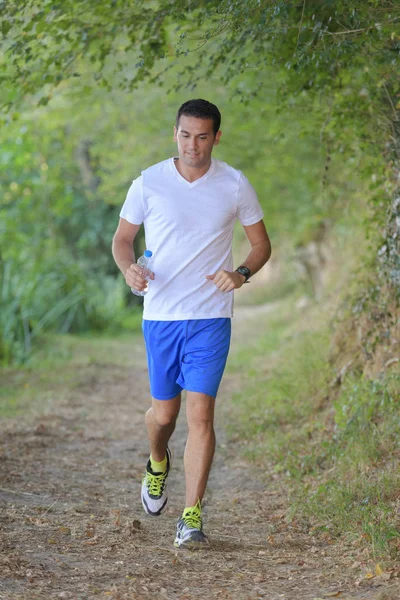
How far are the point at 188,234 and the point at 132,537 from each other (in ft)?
5.48

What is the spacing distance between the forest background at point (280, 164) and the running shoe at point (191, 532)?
2.58 ft

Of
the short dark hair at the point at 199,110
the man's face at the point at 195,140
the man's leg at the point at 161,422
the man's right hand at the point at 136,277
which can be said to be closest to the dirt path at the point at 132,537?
the man's leg at the point at 161,422

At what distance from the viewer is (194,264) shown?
4637mm

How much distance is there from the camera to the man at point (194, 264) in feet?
15.2

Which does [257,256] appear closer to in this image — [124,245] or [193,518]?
[124,245]

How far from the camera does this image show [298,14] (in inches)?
225

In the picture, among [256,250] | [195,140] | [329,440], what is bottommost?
[329,440]

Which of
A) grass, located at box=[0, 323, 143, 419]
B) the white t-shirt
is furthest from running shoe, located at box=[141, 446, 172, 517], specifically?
grass, located at box=[0, 323, 143, 419]

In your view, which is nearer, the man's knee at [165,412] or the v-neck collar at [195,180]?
the v-neck collar at [195,180]

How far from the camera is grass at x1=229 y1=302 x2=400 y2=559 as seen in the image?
16.0 ft

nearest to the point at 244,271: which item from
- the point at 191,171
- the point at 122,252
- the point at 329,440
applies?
Answer: the point at 191,171

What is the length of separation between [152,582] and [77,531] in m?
0.88

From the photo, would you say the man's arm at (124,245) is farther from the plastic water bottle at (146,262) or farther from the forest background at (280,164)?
the forest background at (280,164)

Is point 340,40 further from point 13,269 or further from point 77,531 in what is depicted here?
point 13,269
